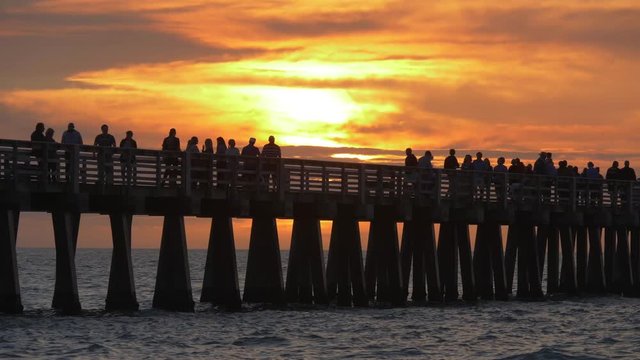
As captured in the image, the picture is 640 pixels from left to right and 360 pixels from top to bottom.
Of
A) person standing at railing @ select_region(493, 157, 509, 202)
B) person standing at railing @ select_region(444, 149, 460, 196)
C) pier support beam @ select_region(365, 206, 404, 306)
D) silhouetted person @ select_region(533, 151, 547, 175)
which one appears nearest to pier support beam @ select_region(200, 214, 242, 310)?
pier support beam @ select_region(365, 206, 404, 306)

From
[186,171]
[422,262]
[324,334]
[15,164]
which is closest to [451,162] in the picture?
[422,262]

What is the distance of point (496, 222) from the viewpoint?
49812 millimetres

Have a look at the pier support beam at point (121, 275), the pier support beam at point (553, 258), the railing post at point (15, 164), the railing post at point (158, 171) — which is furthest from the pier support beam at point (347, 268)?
the railing post at point (15, 164)

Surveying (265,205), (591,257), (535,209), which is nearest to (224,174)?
(265,205)

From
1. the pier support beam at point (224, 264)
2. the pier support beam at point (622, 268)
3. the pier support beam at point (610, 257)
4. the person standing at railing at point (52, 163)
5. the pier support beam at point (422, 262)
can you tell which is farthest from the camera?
the pier support beam at point (622, 268)

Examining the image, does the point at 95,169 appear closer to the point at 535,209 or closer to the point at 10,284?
the point at 10,284

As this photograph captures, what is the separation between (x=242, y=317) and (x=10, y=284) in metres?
6.71

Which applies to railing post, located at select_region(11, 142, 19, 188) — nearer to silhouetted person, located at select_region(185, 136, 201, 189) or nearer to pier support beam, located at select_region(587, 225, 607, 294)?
silhouetted person, located at select_region(185, 136, 201, 189)

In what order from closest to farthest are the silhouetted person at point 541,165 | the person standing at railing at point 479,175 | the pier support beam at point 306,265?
1. the pier support beam at point 306,265
2. the person standing at railing at point 479,175
3. the silhouetted person at point 541,165

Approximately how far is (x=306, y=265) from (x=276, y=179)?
10.6 feet

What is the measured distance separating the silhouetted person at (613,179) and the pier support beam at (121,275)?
73.9ft

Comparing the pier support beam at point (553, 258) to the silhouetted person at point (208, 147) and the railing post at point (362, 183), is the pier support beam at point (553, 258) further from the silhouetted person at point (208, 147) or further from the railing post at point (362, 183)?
the silhouetted person at point (208, 147)

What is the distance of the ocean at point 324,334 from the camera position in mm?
32469

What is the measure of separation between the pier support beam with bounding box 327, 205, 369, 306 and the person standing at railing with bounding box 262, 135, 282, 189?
3.27 metres
